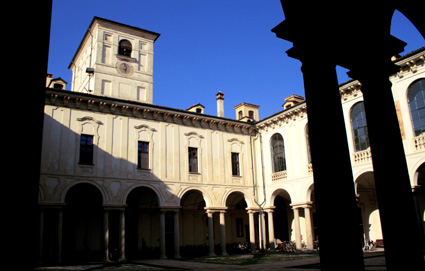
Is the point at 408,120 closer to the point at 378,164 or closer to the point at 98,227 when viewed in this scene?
the point at 378,164

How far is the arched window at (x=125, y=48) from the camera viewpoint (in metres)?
27.6

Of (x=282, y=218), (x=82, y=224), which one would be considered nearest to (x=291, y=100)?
(x=282, y=218)

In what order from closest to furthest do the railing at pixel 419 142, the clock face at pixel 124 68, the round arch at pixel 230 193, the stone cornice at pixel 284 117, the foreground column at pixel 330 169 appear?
the foreground column at pixel 330 169 < the railing at pixel 419 142 < the stone cornice at pixel 284 117 < the round arch at pixel 230 193 < the clock face at pixel 124 68

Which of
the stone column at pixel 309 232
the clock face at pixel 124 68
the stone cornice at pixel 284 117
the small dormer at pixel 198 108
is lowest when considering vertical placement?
the stone column at pixel 309 232

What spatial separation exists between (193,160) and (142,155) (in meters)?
3.46

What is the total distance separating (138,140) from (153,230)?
652 centimetres

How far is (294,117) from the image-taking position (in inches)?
917

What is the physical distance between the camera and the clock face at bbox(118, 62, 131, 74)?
26969 millimetres

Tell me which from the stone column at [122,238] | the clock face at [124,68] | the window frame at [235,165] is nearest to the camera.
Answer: the stone column at [122,238]

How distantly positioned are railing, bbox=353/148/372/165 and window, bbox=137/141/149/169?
38.3 feet

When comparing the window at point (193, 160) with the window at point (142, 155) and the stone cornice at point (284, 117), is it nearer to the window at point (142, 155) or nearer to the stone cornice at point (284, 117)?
the window at point (142, 155)

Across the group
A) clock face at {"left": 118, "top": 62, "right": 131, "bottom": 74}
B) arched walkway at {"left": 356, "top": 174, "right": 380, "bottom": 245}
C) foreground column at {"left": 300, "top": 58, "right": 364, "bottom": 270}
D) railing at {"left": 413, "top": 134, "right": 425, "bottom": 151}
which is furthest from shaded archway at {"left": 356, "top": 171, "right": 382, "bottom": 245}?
foreground column at {"left": 300, "top": 58, "right": 364, "bottom": 270}

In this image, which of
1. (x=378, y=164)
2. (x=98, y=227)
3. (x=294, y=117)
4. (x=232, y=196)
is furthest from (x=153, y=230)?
(x=378, y=164)

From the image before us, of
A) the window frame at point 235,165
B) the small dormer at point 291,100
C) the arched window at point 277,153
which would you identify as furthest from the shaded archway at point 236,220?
the small dormer at point 291,100
